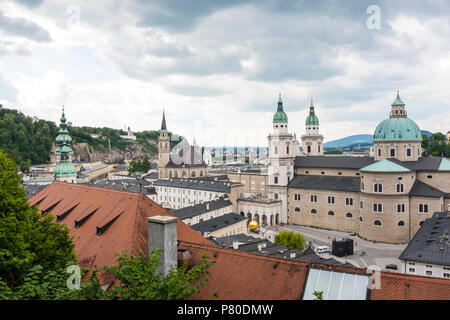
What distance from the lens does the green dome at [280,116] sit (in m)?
70.3

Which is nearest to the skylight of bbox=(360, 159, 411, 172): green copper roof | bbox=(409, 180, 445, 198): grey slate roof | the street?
the street

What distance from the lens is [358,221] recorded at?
58781 millimetres

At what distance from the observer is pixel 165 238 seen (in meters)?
12.5

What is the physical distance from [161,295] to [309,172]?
63.4 meters

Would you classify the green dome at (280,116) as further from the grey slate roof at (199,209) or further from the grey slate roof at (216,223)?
the grey slate roof at (216,223)

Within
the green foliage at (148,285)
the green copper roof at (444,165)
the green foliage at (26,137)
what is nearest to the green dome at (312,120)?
the green copper roof at (444,165)

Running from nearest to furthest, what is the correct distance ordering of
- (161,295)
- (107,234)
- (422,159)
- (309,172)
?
1. (161,295)
2. (107,234)
3. (422,159)
4. (309,172)

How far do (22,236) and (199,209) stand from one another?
45.2 m

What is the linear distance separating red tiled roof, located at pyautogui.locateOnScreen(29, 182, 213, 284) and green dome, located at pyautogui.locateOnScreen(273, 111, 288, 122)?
162ft

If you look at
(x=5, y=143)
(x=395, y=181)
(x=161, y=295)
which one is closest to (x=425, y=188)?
(x=395, y=181)

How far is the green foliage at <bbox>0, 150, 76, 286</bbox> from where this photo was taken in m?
12.2

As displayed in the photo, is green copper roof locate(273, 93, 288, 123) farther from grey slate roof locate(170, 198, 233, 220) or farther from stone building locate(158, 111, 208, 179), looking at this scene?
stone building locate(158, 111, 208, 179)

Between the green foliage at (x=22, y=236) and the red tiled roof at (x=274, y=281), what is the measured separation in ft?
17.3
